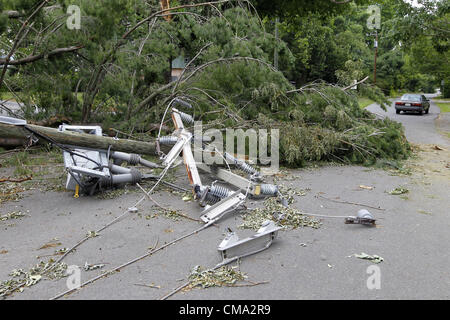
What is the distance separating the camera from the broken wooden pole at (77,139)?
18.8ft

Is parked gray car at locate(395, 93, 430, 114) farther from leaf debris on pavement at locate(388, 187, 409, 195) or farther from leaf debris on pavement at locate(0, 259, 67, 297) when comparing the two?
leaf debris on pavement at locate(0, 259, 67, 297)

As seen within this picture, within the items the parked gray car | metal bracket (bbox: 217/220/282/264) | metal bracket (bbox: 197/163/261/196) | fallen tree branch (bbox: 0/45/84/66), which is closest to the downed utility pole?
metal bracket (bbox: 197/163/261/196)

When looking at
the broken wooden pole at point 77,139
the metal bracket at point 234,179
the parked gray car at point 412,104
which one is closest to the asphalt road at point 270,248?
the metal bracket at point 234,179

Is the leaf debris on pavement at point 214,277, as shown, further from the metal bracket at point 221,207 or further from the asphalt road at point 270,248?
the metal bracket at point 221,207

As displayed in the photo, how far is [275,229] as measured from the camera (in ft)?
14.3

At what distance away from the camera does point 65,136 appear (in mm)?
6043

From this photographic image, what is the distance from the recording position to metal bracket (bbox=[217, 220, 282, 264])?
157 inches

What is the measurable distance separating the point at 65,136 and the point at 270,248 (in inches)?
137

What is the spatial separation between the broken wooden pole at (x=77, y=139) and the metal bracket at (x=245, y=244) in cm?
313

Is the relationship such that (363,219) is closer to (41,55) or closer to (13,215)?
(13,215)

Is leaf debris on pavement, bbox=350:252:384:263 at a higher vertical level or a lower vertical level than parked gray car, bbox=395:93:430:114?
lower

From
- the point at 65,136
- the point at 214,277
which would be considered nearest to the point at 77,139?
the point at 65,136

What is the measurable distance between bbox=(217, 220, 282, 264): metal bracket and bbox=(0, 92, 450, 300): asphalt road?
85 millimetres

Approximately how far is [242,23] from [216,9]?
2.09ft
